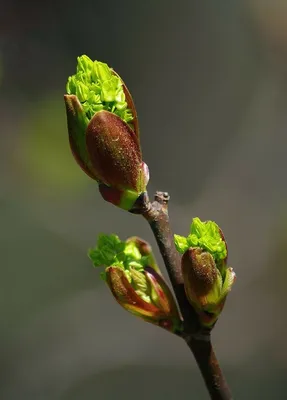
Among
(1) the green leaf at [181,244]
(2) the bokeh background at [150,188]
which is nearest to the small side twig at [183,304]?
(1) the green leaf at [181,244]

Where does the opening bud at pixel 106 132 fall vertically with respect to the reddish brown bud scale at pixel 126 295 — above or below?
above

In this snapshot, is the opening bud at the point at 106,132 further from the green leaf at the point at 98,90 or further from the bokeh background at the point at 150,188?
the bokeh background at the point at 150,188

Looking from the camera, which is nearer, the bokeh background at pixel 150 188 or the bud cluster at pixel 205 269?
the bud cluster at pixel 205 269

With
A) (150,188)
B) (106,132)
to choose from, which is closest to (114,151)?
(106,132)

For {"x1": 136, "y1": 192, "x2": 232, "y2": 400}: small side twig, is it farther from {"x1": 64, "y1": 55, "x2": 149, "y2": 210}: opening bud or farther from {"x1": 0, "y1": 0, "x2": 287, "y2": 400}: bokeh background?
{"x1": 0, "y1": 0, "x2": 287, "y2": 400}: bokeh background
